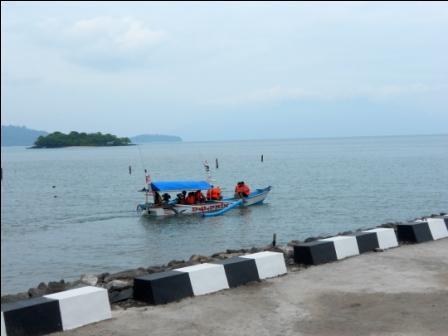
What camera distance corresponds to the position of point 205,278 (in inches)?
303

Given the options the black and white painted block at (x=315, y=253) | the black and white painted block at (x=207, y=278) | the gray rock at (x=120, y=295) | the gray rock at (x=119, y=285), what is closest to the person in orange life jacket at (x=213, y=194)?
the black and white painted block at (x=315, y=253)

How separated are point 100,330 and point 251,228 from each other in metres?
24.7

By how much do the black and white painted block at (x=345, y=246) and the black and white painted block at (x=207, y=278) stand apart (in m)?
2.46

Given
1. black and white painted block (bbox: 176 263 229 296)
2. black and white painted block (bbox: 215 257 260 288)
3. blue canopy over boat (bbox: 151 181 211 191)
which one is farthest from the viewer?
blue canopy over boat (bbox: 151 181 211 191)

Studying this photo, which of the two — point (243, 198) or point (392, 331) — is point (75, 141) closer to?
point (243, 198)

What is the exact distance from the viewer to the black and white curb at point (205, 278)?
728 cm

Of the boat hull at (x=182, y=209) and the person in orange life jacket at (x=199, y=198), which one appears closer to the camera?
the boat hull at (x=182, y=209)

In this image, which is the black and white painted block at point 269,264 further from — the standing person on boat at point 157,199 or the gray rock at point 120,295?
the standing person on boat at point 157,199

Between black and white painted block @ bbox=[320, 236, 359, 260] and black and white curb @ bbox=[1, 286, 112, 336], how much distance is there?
4.18 metres

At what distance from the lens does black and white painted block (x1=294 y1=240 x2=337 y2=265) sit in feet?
30.5

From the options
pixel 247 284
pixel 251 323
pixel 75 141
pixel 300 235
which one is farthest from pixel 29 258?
pixel 75 141

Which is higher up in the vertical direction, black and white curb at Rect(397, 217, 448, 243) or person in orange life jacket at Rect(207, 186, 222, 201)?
black and white curb at Rect(397, 217, 448, 243)

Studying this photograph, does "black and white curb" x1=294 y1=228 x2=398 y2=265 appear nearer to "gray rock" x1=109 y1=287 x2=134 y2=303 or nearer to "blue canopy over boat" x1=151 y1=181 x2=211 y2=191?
"gray rock" x1=109 y1=287 x2=134 y2=303

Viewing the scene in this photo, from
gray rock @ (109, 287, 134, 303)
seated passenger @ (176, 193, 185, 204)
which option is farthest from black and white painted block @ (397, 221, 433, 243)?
seated passenger @ (176, 193, 185, 204)
